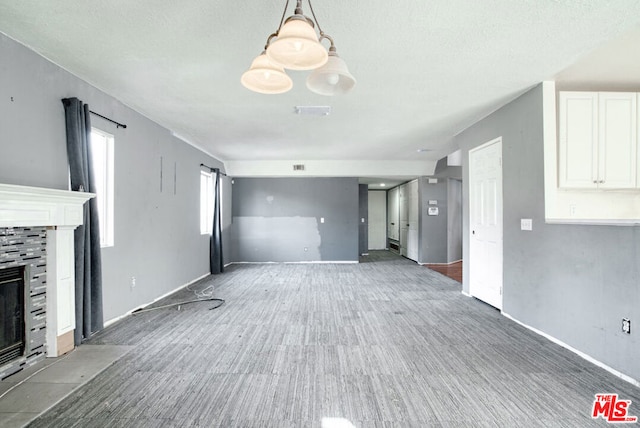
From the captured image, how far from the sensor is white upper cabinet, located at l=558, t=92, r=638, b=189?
120 inches

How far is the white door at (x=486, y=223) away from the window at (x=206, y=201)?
16.4 ft

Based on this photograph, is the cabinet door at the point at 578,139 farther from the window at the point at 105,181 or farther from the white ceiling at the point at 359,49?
the window at the point at 105,181

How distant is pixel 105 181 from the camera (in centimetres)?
340

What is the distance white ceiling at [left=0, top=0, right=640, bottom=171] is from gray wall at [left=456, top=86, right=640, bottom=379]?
575 mm

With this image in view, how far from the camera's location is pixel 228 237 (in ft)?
24.9

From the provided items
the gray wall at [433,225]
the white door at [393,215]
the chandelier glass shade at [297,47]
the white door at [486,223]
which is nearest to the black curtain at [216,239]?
the white door at [486,223]

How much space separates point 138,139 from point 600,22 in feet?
15.6

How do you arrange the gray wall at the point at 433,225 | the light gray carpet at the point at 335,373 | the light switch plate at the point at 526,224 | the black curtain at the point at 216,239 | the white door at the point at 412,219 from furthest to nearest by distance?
the white door at the point at 412,219 → the gray wall at the point at 433,225 → the black curtain at the point at 216,239 → the light switch plate at the point at 526,224 → the light gray carpet at the point at 335,373

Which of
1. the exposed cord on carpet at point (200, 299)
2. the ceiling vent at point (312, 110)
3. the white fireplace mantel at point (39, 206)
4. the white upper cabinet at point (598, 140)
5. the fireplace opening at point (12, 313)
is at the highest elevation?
the ceiling vent at point (312, 110)

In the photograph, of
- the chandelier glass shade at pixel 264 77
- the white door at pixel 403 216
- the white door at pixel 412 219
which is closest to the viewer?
the chandelier glass shade at pixel 264 77

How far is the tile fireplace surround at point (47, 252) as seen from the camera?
221 cm

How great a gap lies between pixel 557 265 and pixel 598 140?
140 cm

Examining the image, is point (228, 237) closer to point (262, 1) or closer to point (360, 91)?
point (360, 91)

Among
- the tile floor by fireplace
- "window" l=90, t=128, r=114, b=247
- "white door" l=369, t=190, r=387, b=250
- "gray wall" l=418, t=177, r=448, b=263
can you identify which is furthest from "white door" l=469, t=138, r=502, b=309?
"white door" l=369, t=190, r=387, b=250
